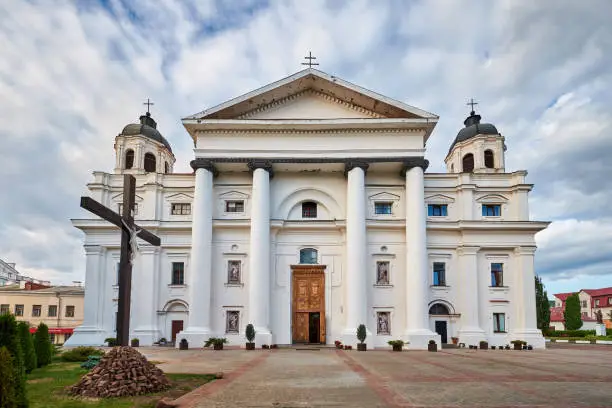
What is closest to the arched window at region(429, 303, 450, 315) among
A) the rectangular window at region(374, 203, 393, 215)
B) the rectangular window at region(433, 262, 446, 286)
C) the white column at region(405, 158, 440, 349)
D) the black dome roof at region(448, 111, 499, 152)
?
the rectangular window at region(433, 262, 446, 286)

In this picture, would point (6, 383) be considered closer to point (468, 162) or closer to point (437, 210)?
point (437, 210)

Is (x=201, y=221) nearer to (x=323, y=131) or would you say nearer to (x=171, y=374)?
(x=323, y=131)

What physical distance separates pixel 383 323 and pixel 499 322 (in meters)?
7.64

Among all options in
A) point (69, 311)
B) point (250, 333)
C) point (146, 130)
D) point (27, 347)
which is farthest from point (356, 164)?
point (69, 311)

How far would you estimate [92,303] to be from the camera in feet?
111

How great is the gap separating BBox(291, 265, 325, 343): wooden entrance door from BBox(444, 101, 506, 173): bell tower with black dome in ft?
48.2

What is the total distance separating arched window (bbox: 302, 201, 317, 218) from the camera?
115 feet

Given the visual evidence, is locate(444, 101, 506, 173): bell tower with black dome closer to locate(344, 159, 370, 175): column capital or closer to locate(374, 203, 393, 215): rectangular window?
locate(374, 203, 393, 215): rectangular window

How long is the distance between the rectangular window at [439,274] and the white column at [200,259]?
1453cm

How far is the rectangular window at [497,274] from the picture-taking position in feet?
113

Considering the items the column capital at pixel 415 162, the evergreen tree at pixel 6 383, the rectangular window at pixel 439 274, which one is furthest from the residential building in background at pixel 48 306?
the evergreen tree at pixel 6 383

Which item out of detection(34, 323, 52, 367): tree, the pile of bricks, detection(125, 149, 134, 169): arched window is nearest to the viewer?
the pile of bricks

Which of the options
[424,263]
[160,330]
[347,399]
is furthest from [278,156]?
[347,399]

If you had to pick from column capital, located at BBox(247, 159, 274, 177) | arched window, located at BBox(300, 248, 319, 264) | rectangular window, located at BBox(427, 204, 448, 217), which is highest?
column capital, located at BBox(247, 159, 274, 177)
